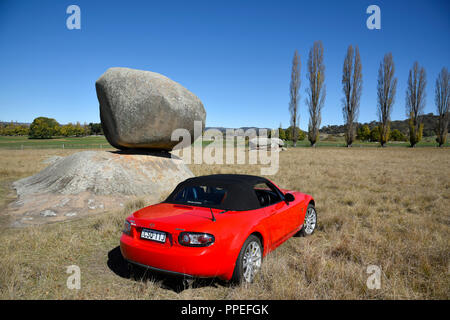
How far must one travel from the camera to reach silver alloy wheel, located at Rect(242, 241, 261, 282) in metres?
3.08

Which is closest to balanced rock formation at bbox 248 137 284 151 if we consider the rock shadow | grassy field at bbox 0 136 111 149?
grassy field at bbox 0 136 111 149

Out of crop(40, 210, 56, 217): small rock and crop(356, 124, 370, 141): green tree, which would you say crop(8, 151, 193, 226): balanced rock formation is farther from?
crop(356, 124, 370, 141): green tree

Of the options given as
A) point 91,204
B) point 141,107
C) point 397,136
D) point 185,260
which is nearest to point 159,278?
point 185,260

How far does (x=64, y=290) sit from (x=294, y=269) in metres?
2.90

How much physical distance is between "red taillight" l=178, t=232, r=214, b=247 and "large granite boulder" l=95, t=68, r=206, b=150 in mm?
6781

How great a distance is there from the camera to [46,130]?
8238 centimetres

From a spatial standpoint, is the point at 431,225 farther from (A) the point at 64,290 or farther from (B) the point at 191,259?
(A) the point at 64,290

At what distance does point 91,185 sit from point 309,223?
6.25 m

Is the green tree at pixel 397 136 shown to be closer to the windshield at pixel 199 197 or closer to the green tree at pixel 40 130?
the windshield at pixel 199 197

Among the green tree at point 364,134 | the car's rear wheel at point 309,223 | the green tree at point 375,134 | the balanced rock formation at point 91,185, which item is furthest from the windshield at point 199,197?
the green tree at point 364,134

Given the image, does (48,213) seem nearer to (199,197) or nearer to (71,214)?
(71,214)

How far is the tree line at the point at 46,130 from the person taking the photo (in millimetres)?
81125

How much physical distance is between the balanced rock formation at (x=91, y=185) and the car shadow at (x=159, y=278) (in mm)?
3249
